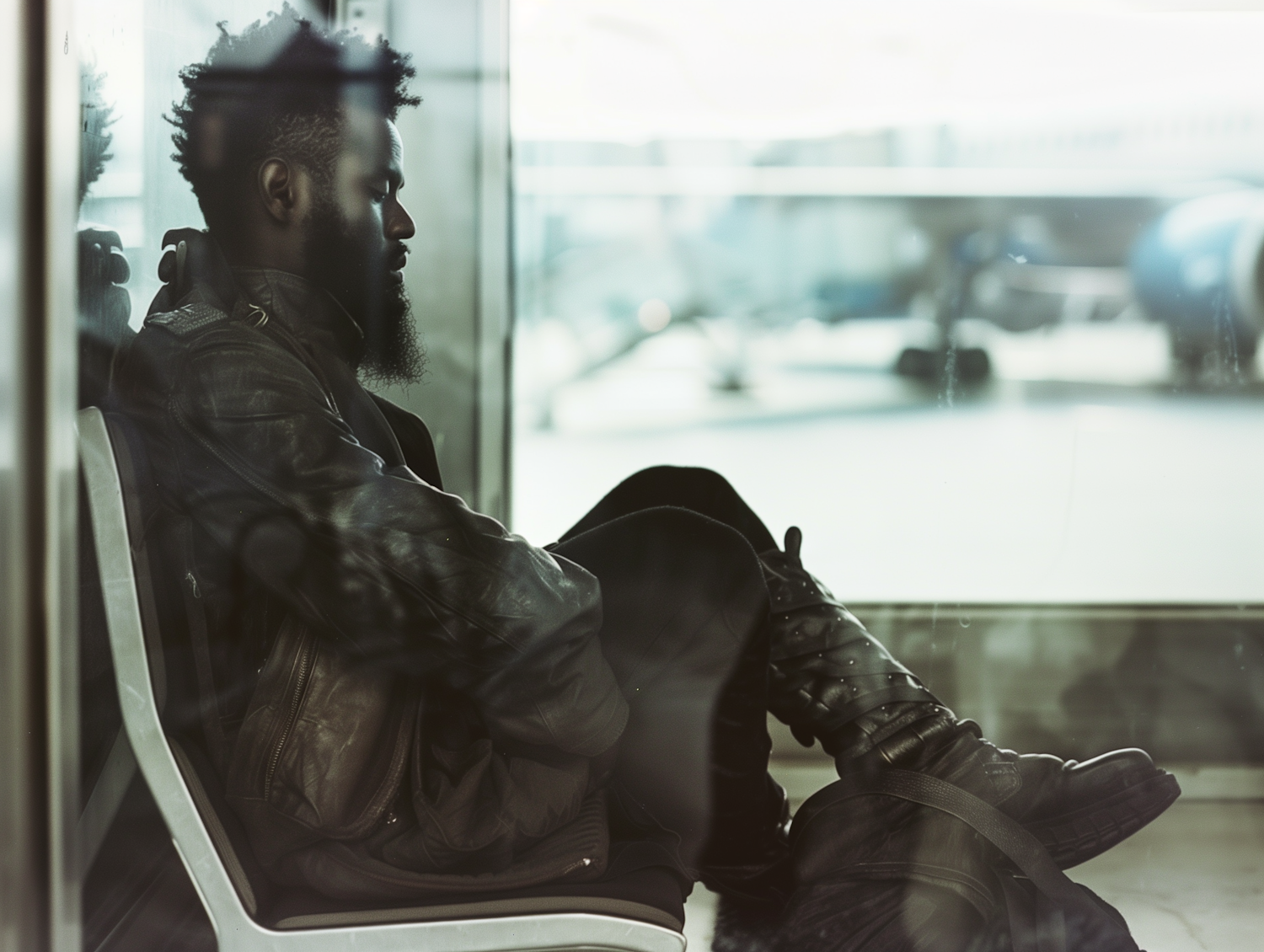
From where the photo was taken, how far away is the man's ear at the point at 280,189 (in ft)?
3.76

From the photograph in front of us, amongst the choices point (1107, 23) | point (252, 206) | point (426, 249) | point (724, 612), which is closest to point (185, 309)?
point (252, 206)

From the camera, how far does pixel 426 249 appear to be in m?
1.84

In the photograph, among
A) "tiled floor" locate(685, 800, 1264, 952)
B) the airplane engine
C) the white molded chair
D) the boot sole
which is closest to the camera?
the white molded chair

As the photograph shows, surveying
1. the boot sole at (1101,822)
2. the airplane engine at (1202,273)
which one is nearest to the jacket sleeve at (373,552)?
the boot sole at (1101,822)

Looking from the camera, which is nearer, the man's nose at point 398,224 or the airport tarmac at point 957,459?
the man's nose at point 398,224

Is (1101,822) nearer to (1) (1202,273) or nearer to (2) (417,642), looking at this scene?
(2) (417,642)

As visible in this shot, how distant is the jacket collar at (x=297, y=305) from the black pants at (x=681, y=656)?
13.6 inches

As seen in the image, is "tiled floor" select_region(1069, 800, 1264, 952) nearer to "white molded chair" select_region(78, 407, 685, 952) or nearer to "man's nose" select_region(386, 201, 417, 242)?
"white molded chair" select_region(78, 407, 685, 952)

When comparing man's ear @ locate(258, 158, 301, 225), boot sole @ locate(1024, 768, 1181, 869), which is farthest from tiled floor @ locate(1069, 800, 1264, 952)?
man's ear @ locate(258, 158, 301, 225)

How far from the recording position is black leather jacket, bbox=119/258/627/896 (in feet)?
3.32

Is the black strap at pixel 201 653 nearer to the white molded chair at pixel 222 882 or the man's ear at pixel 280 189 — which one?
the white molded chair at pixel 222 882

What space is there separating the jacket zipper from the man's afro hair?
0.46m

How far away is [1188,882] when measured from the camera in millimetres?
1768

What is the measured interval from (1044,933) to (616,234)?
1.37 metres
